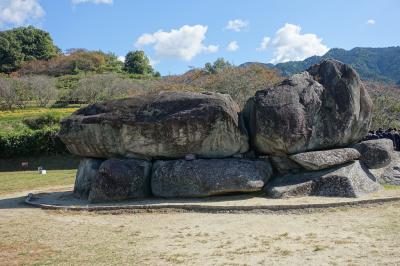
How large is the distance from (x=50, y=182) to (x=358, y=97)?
14.1 m

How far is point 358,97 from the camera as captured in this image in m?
15.5

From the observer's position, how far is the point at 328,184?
45.1 feet

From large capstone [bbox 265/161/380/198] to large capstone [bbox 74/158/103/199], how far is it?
5.77 metres

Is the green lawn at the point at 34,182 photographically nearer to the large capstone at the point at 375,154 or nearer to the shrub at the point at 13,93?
the large capstone at the point at 375,154

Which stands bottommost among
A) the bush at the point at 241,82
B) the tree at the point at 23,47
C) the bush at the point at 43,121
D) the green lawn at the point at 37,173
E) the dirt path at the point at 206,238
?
the dirt path at the point at 206,238

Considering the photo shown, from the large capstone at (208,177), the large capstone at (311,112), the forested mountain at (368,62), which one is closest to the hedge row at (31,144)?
the large capstone at (208,177)

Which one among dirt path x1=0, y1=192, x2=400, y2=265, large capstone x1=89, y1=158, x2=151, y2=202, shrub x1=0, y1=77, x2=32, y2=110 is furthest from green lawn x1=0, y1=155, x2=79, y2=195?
shrub x1=0, y1=77, x2=32, y2=110

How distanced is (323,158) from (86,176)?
778 cm

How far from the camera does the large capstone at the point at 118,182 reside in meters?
14.9

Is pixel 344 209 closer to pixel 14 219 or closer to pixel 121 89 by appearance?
pixel 14 219

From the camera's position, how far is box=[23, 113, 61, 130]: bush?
1560 inches

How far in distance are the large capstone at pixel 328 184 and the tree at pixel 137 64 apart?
71.8 meters

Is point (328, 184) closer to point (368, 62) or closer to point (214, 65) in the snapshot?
point (214, 65)

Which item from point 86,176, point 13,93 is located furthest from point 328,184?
point 13,93
